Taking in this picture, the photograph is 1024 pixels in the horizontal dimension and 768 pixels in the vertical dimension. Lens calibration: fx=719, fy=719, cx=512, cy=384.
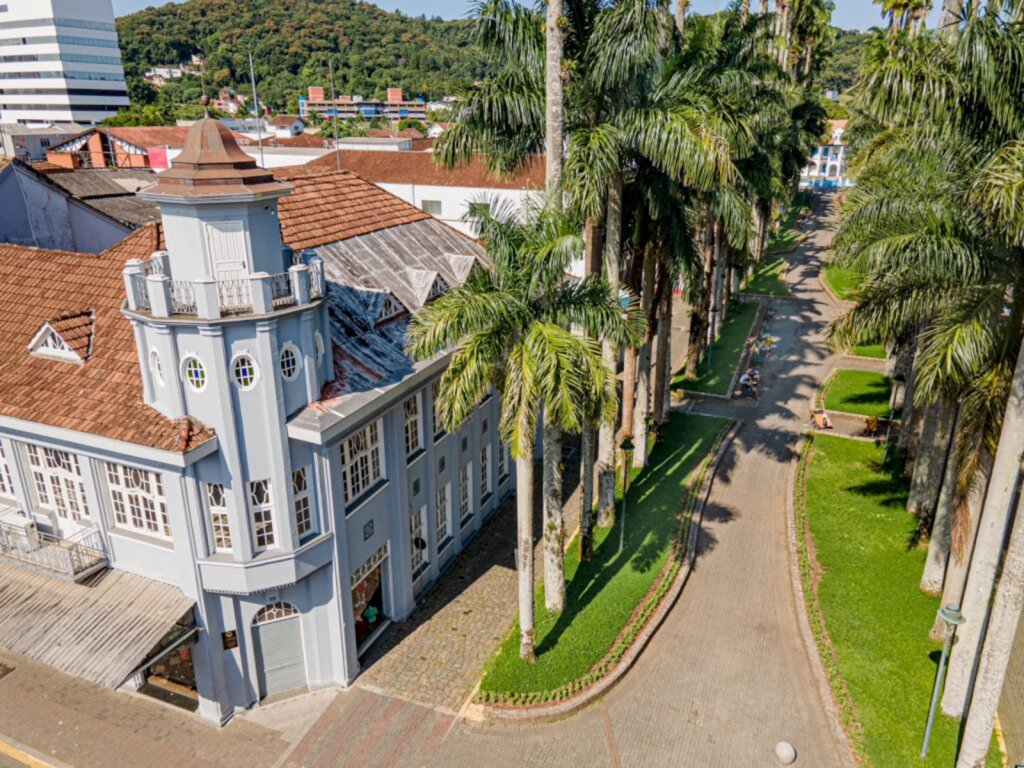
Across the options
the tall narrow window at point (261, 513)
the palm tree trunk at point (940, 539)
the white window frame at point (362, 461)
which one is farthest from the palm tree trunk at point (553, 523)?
the palm tree trunk at point (940, 539)

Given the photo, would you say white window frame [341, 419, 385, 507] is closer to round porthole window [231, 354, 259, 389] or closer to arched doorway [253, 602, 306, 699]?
round porthole window [231, 354, 259, 389]

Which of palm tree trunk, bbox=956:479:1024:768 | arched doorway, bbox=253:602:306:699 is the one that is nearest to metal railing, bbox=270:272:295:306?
arched doorway, bbox=253:602:306:699

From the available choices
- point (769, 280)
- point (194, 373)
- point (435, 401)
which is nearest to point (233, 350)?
point (194, 373)

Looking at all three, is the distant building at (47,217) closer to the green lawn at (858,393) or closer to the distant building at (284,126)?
the green lawn at (858,393)

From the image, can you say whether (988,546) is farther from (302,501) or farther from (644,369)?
(302,501)

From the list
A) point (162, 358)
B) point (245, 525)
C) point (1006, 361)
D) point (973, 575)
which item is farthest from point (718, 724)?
point (162, 358)
